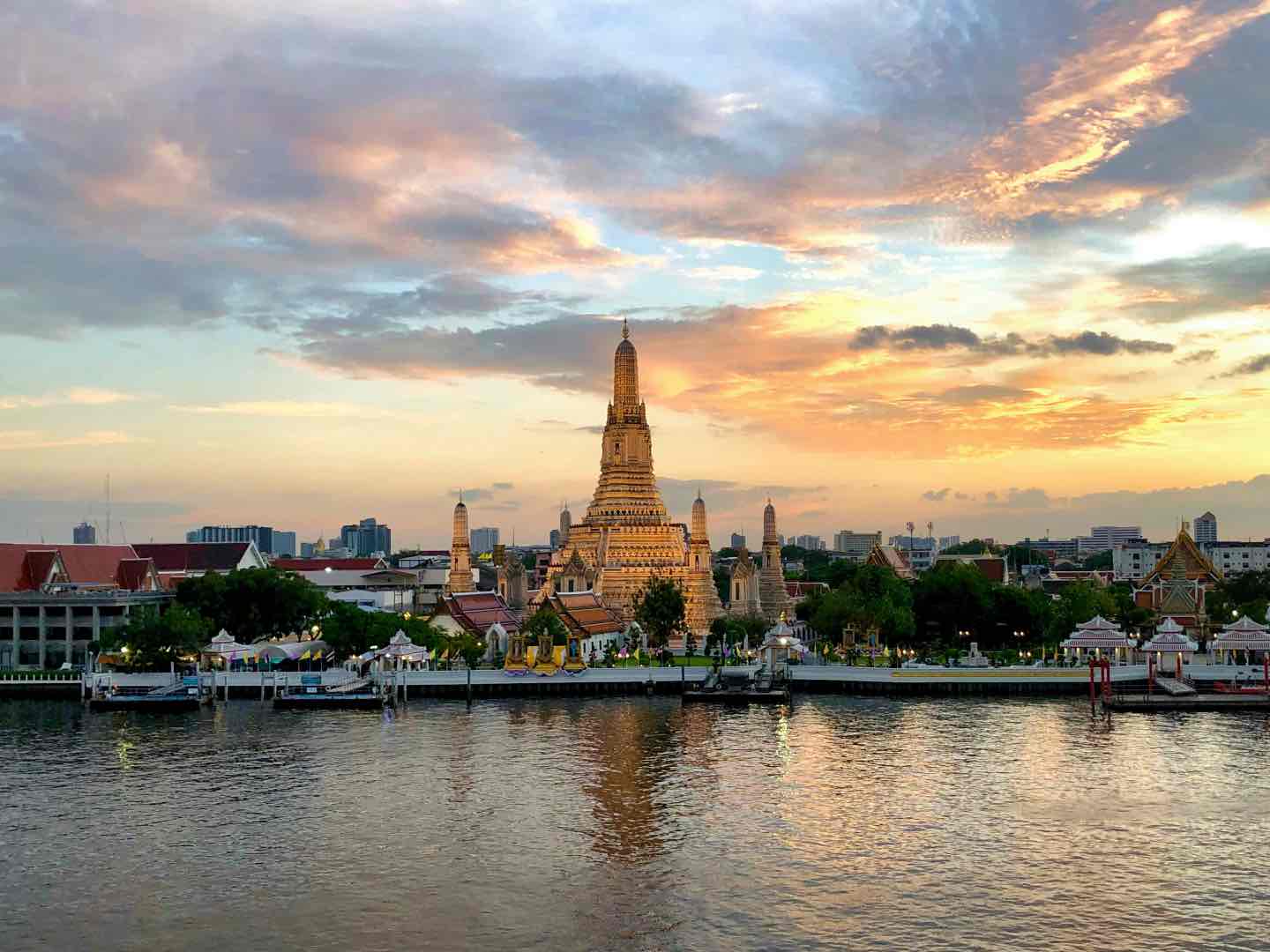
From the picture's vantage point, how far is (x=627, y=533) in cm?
13025

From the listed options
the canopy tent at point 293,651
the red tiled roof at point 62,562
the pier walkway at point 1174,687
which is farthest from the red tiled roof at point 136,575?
the pier walkway at point 1174,687

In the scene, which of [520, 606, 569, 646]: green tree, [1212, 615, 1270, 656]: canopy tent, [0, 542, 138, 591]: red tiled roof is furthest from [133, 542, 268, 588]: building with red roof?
[1212, 615, 1270, 656]: canopy tent

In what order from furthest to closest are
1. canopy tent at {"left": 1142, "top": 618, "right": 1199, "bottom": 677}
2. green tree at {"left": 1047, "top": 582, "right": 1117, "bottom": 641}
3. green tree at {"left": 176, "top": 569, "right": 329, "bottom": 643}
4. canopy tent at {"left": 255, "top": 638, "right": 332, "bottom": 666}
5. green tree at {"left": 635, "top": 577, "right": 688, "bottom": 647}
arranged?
1. green tree at {"left": 635, "top": 577, "right": 688, "bottom": 647}
2. green tree at {"left": 1047, "top": 582, "right": 1117, "bottom": 641}
3. green tree at {"left": 176, "top": 569, "right": 329, "bottom": 643}
4. canopy tent at {"left": 255, "top": 638, "right": 332, "bottom": 666}
5. canopy tent at {"left": 1142, "top": 618, "right": 1199, "bottom": 677}

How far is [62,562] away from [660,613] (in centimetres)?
4626

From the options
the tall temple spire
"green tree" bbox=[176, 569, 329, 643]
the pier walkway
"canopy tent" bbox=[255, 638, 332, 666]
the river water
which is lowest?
the river water

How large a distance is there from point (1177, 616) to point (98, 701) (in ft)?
274

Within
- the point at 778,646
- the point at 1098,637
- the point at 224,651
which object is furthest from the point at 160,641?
the point at 1098,637

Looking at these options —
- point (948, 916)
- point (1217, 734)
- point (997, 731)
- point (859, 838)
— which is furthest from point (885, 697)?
point (948, 916)

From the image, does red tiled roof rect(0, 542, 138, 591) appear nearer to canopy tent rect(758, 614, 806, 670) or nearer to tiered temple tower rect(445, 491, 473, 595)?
tiered temple tower rect(445, 491, 473, 595)

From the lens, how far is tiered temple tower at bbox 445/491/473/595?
5251 inches

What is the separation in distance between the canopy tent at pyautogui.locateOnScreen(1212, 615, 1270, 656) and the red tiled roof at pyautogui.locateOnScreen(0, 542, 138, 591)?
262 ft

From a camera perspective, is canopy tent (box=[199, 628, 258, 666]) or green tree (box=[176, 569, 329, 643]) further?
green tree (box=[176, 569, 329, 643])

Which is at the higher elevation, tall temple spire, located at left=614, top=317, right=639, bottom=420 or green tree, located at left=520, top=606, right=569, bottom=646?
tall temple spire, located at left=614, top=317, right=639, bottom=420

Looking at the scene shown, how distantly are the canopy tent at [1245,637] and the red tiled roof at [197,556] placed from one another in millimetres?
84239
